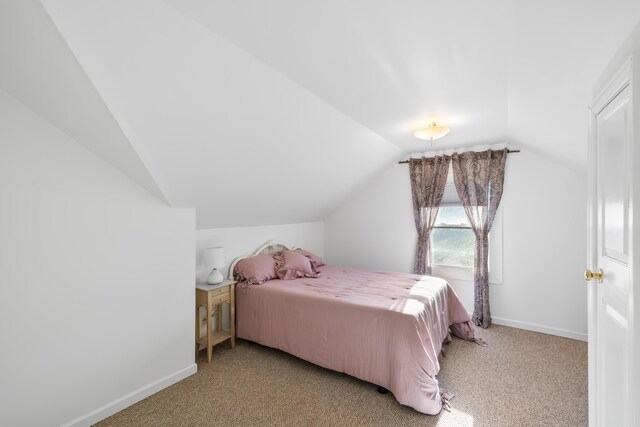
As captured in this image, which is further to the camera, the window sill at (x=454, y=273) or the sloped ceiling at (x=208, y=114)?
the window sill at (x=454, y=273)

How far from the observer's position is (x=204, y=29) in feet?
4.86

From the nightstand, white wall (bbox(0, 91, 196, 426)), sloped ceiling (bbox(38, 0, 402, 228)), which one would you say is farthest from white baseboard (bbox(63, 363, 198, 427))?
sloped ceiling (bbox(38, 0, 402, 228))

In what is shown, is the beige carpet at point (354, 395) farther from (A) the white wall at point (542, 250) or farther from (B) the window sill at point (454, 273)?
(B) the window sill at point (454, 273)

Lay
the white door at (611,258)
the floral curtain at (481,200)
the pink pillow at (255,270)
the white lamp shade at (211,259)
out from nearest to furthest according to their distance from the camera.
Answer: the white door at (611,258), the white lamp shade at (211,259), the pink pillow at (255,270), the floral curtain at (481,200)

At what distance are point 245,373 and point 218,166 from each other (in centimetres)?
188

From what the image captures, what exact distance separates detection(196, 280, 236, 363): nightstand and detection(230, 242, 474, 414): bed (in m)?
0.15

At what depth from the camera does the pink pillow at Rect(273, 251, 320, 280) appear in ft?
11.4

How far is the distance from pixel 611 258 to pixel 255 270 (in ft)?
9.44

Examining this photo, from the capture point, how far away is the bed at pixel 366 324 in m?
2.14

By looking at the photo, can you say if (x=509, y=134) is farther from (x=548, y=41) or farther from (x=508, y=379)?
(x=508, y=379)

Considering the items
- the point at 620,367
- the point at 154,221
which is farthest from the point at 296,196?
the point at 620,367

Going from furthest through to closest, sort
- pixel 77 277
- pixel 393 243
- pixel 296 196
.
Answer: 1. pixel 393 243
2. pixel 296 196
3. pixel 77 277

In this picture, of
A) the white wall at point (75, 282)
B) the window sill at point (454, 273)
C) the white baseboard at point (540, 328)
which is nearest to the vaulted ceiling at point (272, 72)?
the white wall at point (75, 282)

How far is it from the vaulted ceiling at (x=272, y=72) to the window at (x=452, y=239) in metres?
1.46
